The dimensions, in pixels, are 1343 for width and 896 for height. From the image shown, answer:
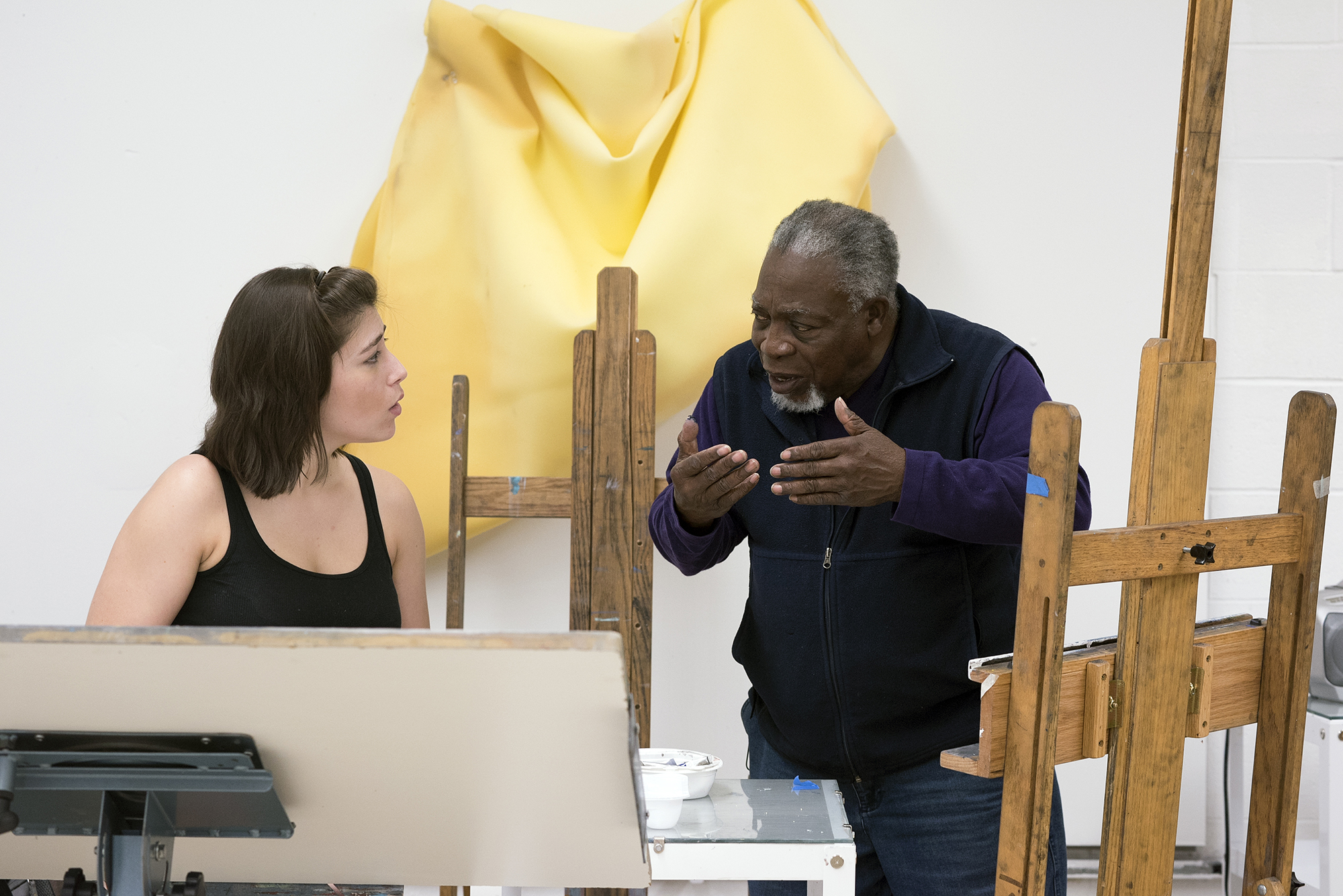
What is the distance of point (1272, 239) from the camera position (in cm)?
210

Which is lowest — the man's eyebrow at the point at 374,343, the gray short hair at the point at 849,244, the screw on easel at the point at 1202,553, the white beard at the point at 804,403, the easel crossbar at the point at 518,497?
the screw on easel at the point at 1202,553

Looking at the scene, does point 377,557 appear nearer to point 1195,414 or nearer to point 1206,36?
point 1195,414

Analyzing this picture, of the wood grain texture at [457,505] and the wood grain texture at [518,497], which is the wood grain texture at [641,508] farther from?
the wood grain texture at [457,505]

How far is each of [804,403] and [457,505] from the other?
713 millimetres

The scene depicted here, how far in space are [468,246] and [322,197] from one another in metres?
0.36

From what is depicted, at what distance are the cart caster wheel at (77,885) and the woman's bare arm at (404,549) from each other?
2.43ft

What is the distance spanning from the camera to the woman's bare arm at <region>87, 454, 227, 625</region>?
1.24m

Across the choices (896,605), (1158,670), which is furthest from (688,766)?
(1158,670)

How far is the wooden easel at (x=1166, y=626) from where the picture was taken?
1021mm

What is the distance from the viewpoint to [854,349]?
1.41 m

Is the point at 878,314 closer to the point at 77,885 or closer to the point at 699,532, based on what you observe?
the point at 699,532

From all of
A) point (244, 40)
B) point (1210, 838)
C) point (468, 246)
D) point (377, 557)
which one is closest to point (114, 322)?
point (244, 40)

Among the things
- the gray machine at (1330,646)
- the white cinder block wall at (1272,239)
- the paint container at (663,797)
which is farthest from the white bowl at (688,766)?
the white cinder block wall at (1272,239)

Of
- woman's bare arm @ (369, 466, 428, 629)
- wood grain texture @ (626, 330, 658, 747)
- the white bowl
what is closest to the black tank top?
woman's bare arm @ (369, 466, 428, 629)
